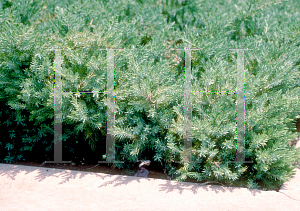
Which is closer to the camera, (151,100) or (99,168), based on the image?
(151,100)

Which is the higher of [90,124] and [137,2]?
[137,2]

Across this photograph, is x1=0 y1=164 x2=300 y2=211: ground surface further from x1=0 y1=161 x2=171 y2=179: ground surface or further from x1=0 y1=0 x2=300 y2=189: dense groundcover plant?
x1=0 y1=161 x2=171 y2=179: ground surface

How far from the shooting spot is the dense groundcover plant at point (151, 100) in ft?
8.96

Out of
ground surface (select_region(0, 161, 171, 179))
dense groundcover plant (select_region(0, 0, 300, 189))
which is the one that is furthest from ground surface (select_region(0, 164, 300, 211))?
ground surface (select_region(0, 161, 171, 179))

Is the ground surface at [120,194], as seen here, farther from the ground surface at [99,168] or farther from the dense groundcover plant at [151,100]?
the ground surface at [99,168]

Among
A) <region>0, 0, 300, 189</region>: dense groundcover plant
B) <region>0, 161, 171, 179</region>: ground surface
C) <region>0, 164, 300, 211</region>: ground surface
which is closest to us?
<region>0, 164, 300, 211</region>: ground surface

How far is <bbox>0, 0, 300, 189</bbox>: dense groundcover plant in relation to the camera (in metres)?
2.73

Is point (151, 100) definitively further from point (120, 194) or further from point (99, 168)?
point (99, 168)

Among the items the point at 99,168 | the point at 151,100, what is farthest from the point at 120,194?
the point at 151,100

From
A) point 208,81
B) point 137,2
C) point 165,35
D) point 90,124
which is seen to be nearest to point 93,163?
point 90,124

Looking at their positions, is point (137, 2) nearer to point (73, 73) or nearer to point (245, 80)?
point (73, 73)

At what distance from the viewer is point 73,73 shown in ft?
9.71

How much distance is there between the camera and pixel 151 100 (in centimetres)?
277

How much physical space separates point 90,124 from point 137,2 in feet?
8.84
